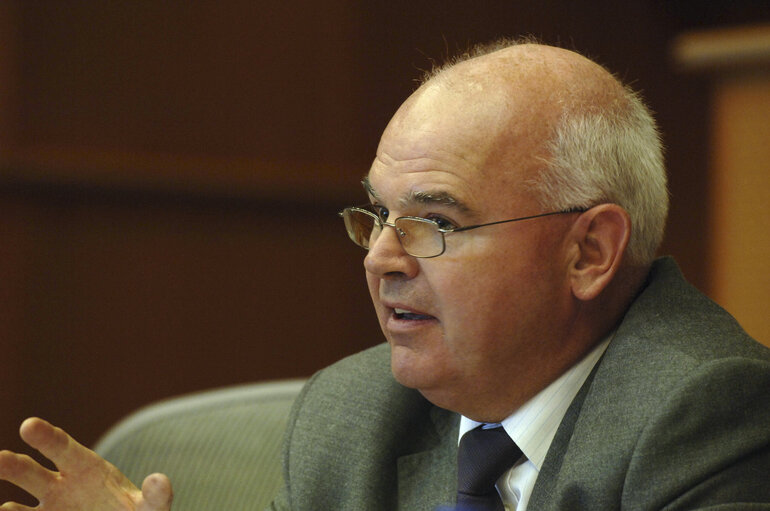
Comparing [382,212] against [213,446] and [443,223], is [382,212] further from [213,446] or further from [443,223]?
[213,446]

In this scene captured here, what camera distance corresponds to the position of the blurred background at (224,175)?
3180mm

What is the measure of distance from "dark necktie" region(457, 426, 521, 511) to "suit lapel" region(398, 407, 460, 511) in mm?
70

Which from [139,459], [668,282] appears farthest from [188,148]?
[668,282]

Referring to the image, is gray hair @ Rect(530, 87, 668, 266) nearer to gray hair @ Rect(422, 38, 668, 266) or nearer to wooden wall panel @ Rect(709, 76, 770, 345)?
gray hair @ Rect(422, 38, 668, 266)

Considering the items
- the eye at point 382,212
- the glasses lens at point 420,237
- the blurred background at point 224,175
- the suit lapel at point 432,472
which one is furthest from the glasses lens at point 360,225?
the blurred background at point 224,175

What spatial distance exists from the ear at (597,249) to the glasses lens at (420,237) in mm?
221

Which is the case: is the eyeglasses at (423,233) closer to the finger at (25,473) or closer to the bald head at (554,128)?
the bald head at (554,128)

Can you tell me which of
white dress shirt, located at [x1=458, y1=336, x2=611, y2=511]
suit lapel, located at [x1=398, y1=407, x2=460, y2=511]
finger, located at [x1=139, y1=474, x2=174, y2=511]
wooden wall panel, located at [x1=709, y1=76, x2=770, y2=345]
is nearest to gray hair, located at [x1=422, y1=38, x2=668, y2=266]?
white dress shirt, located at [x1=458, y1=336, x2=611, y2=511]

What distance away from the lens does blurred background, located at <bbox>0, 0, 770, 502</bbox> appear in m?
3.18

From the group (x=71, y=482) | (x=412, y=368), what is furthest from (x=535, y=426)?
(x=71, y=482)

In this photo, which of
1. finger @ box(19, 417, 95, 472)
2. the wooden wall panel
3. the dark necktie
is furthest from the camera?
the wooden wall panel

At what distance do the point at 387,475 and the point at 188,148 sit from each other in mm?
1910

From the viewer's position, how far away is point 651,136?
1664mm

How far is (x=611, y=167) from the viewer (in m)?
1.59
